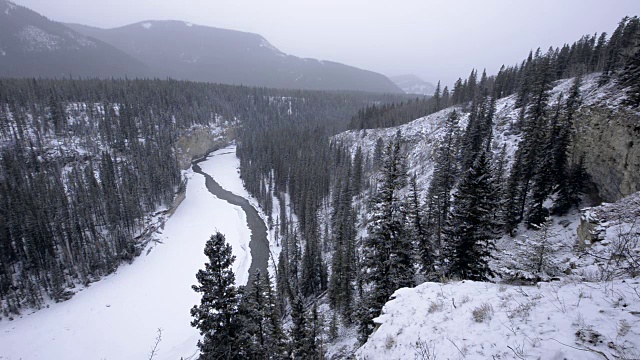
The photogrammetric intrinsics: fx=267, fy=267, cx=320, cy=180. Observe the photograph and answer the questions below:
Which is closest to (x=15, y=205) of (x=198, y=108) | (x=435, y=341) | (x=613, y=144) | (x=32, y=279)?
(x=32, y=279)

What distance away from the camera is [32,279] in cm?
4991

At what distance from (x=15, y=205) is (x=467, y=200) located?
78991mm

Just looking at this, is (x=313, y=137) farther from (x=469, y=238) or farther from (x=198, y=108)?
(x=469, y=238)

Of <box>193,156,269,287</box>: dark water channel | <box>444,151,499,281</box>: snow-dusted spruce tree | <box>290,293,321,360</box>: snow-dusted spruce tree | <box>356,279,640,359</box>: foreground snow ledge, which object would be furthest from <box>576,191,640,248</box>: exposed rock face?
<box>193,156,269,287</box>: dark water channel

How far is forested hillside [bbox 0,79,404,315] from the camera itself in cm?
5059

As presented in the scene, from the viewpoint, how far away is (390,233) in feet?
54.3

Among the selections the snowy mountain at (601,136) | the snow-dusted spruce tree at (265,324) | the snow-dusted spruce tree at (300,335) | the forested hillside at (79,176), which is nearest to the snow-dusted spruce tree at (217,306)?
the snow-dusted spruce tree at (265,324)

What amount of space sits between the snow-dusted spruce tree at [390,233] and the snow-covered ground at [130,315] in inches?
1226

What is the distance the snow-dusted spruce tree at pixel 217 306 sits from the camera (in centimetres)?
1381

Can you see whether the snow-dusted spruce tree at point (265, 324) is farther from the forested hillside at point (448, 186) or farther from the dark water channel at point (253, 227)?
the dark water channel at point (253, 227)

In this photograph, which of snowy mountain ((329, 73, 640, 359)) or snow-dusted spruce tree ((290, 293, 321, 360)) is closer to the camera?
snowy mountain ((329, 73, 640, 359))

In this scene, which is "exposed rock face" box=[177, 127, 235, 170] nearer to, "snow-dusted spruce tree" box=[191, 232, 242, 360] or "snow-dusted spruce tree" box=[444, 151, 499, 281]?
"snow-dusted spruce tree" box=[191, 232, 242, 360]

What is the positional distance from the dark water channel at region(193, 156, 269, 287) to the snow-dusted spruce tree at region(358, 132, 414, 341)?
34.3m

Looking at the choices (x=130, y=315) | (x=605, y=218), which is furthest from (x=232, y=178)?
(x=605, y=218)
